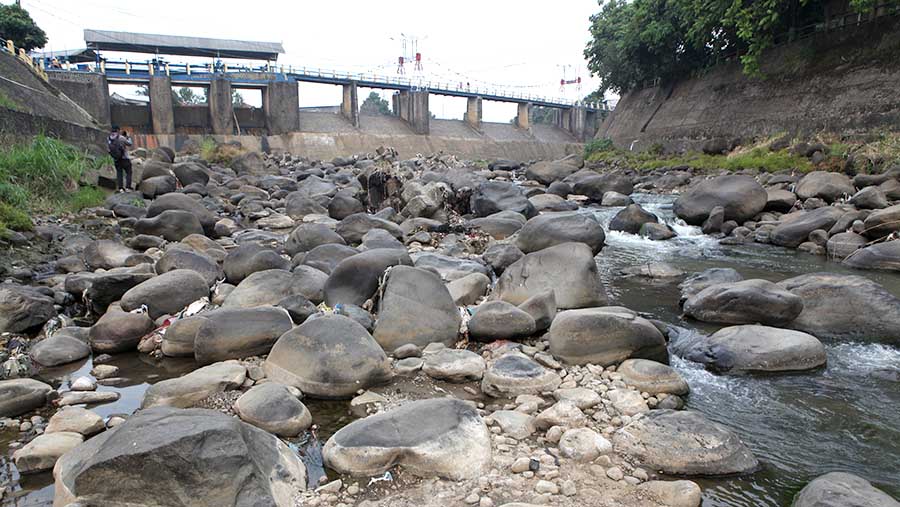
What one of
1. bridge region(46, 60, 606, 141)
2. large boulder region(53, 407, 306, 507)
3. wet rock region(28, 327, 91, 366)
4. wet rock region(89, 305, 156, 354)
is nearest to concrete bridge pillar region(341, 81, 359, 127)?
bridge region(46, 60, 606, 141)

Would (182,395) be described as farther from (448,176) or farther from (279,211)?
(448,176)

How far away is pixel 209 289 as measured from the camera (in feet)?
22.6

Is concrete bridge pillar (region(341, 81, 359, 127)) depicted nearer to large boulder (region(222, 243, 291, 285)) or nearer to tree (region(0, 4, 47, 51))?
tree (region(0, 4, 47, 51))

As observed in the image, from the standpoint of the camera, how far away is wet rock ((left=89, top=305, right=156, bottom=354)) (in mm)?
5512

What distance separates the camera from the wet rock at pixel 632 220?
1277 cm

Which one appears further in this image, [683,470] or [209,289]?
[209,289]

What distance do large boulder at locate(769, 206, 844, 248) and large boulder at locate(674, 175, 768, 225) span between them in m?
1.52

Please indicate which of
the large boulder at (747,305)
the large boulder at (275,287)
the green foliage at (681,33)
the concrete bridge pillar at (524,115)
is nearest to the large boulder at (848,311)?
the large boulder at (747,305)

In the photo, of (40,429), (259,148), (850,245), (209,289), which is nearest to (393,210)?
(209,289)

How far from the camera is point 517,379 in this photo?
468 centimetres

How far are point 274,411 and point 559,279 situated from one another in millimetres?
3900

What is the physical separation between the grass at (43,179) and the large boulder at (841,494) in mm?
11058

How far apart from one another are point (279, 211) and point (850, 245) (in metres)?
12.8

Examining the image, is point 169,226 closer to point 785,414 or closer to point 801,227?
point 785,414
